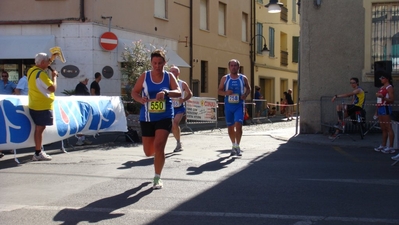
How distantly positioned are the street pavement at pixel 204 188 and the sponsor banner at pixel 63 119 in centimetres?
47

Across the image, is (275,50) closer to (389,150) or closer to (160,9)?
(160,9)

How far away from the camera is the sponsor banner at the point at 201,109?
1784cm

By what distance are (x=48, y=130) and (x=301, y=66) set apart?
8.21 meters

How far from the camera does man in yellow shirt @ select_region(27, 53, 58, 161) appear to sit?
9.29 meters

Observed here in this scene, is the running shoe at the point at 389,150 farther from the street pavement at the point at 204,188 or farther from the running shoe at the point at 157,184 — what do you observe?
the running shoe at the point at 157,184

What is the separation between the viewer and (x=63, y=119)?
10.5 m

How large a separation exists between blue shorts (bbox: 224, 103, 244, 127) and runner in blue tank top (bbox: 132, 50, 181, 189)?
339 centimetres

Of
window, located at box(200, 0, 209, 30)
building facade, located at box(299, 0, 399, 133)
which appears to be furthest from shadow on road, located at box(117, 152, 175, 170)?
window, located at box(200, 0, 209, 30)

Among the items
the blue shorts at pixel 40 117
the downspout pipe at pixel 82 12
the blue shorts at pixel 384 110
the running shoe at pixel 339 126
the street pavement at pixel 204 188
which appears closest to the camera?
the street pavement at pixel 204 188

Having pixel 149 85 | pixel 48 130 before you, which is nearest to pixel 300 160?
pixel 149 85

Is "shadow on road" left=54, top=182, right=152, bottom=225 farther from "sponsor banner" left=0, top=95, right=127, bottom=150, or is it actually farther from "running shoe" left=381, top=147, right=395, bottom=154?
"running shoe" left=381, top=147, right=395, bottom=154

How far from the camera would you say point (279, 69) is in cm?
3600

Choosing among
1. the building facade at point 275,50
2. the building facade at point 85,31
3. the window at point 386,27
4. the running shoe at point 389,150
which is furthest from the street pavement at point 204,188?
the building facade at point 275,50

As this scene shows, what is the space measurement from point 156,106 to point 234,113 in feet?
12.3
